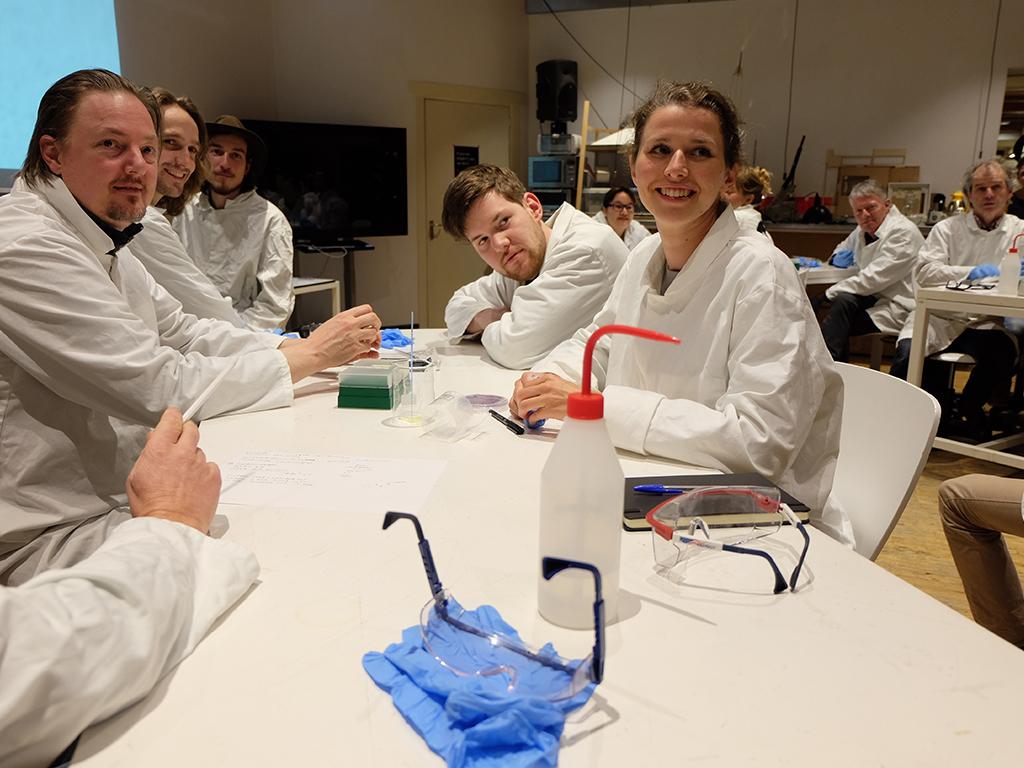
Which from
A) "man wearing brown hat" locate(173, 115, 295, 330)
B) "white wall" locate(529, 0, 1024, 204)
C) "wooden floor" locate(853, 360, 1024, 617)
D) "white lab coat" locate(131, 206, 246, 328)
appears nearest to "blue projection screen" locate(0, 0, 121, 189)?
"man wearing brown hat" locate(173, 115, 295, 330)

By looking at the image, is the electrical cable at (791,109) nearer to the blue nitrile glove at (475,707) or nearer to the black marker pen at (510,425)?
the black marker pen at (510,425)

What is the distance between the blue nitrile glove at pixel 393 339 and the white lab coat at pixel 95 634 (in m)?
1.50

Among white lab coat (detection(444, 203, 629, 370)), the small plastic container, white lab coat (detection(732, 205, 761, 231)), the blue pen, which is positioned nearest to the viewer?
the blue pen

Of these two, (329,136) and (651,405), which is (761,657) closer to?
(651,405)

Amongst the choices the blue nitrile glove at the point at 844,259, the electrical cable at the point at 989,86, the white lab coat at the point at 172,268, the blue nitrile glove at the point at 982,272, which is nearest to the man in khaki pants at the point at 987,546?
the white lab coat at the point at 172,268

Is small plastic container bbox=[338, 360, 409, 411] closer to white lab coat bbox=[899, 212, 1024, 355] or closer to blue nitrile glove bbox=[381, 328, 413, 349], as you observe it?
blue nitrile glove bbox=[381, 328, 413, 349]

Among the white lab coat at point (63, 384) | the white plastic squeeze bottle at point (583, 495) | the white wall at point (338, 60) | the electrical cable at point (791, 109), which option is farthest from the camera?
the electrical cable at point (791, 109)

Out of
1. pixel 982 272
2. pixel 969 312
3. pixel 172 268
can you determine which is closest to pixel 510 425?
pixel 172 268

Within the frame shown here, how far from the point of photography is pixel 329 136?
5.17 m

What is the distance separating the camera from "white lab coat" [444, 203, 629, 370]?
1.99m

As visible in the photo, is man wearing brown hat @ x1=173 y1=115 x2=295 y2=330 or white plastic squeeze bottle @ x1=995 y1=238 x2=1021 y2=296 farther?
man wearing brown hat @ x1=173 y1=115 x2=295 y2=330

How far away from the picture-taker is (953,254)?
4613 mm

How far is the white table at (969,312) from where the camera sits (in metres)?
2.97

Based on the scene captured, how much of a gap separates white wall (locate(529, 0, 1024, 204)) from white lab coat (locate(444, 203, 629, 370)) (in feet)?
14.1
